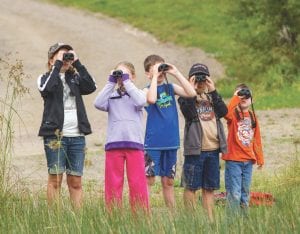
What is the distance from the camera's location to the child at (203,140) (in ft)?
26.7

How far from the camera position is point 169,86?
27.2 feet

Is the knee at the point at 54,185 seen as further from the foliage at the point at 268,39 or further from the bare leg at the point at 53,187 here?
the foliage at the point at 268,39

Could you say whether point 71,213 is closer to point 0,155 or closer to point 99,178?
point 0,155

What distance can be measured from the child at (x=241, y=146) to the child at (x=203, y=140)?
0.75ft

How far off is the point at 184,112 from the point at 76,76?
1046mm

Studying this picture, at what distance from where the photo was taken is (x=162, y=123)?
8219 mm

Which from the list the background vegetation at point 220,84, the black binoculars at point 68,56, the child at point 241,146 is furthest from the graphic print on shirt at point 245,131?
the black binoculars at point 68,56

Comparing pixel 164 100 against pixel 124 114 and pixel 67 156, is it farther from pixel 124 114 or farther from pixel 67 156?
pixel 67 156

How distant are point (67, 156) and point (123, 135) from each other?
0.56 metres

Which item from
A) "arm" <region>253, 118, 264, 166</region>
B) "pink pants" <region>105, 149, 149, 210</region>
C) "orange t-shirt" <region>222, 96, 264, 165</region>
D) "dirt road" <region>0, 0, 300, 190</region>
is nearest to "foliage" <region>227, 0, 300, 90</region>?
"dirt road" <region>0, 0, 300, 190</region>

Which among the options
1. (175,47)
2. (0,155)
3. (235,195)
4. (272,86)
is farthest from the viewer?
(175,47)

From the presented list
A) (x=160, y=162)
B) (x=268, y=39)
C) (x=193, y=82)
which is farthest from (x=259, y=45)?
(x=160, y=162)

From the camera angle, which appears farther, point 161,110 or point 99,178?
point 99,178

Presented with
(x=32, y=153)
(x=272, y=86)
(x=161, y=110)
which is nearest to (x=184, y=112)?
(x=161, y=110)
